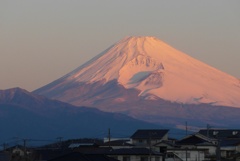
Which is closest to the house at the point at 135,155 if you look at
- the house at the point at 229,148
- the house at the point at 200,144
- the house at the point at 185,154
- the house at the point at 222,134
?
the house at the point at 185,154

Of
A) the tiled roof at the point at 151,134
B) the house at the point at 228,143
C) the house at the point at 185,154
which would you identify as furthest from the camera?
the tiled roof at the point at 151,134

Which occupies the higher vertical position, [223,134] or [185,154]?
[223,134]

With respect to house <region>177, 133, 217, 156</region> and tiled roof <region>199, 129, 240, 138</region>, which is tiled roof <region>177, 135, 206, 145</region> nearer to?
house <region>177, 133, 217, 156</region>

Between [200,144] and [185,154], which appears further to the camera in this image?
[200,144]

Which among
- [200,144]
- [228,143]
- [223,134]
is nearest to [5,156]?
[200,144]

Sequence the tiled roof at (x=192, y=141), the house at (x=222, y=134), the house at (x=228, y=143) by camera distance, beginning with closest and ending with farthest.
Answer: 1. the house at (x=228, y=143)
2. the tiled roof at (x=192, y=141)
3. the house at (x=222, y=134)

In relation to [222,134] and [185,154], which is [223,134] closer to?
[222,134]

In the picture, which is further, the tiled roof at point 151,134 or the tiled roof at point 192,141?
the tiled roof at point 151,134

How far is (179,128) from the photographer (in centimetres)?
16512

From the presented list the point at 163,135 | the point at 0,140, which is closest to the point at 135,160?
the point at 163,135

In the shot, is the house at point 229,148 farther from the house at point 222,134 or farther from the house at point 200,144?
the house at point 222,134

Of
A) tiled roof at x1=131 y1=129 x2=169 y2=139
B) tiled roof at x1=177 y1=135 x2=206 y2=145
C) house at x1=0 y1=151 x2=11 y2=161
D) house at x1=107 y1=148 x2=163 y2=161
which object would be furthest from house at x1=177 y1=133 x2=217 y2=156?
house at x1=0 y1=151 x2=11 y2=161

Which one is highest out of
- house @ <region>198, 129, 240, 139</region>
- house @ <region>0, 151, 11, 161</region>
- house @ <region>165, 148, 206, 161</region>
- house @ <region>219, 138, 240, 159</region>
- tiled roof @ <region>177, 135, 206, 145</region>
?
house @ <region>198, 129, 240, 139</region>

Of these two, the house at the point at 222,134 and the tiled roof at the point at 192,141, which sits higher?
the house at the point at 222,134
